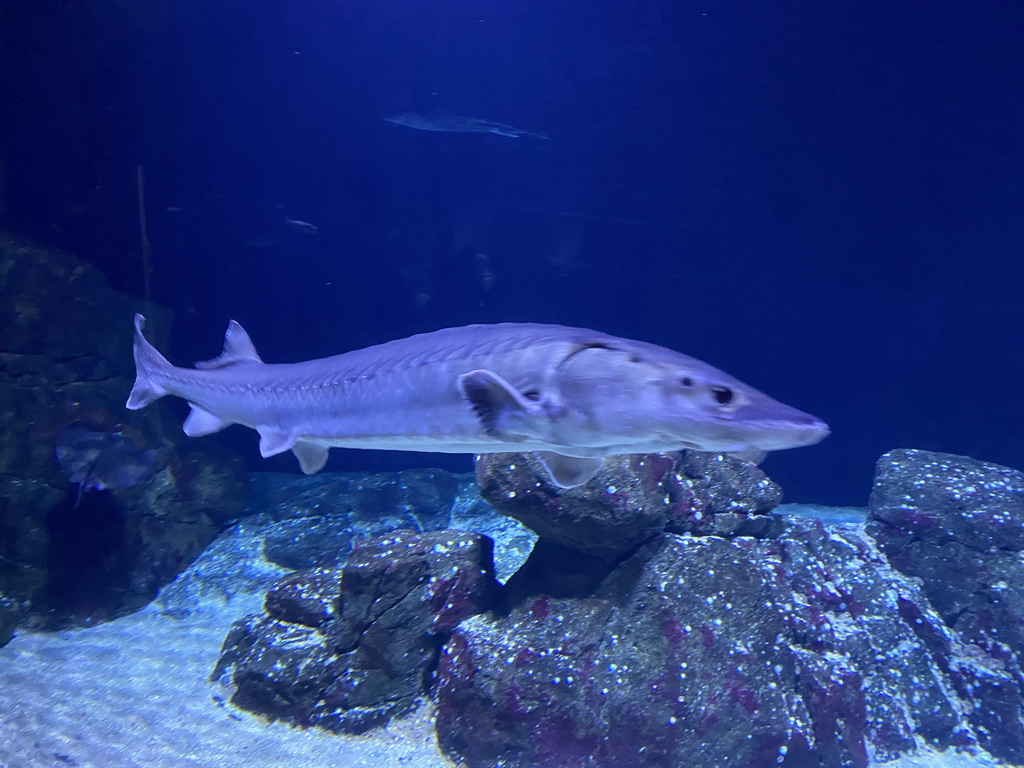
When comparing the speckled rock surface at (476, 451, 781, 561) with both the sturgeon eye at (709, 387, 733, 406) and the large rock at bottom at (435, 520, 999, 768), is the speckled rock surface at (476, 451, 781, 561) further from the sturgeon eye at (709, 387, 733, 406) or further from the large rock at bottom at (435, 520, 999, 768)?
the sturgeon eye at (709, 387, 733, 406)

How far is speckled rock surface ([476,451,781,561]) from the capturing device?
397 centimetres

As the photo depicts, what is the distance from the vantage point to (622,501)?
3.94 meters

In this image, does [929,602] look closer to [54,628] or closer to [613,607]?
[613,607]

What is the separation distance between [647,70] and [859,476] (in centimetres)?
777

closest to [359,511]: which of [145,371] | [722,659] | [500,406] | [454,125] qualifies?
[145,371]

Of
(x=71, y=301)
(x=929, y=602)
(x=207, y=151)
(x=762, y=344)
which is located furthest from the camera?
(x=762, y=344)

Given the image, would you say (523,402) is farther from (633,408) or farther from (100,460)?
(100,460)

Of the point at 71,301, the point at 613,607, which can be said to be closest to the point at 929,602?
the point at 613,607

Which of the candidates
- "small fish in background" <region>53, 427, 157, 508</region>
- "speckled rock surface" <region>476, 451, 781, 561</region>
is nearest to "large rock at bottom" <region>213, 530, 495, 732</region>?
"speckled rock surface" <region>476, 451, 781, 561</region>

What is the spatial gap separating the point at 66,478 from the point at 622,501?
6.25m

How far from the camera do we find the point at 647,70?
9227 mm

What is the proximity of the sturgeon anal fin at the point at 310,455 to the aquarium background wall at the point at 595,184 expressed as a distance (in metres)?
6.11

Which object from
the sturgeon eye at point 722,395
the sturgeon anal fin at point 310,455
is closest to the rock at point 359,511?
the sturgeon anal fin at point 310,455

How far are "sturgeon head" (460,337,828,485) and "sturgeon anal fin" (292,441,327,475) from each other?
1.66 meters
